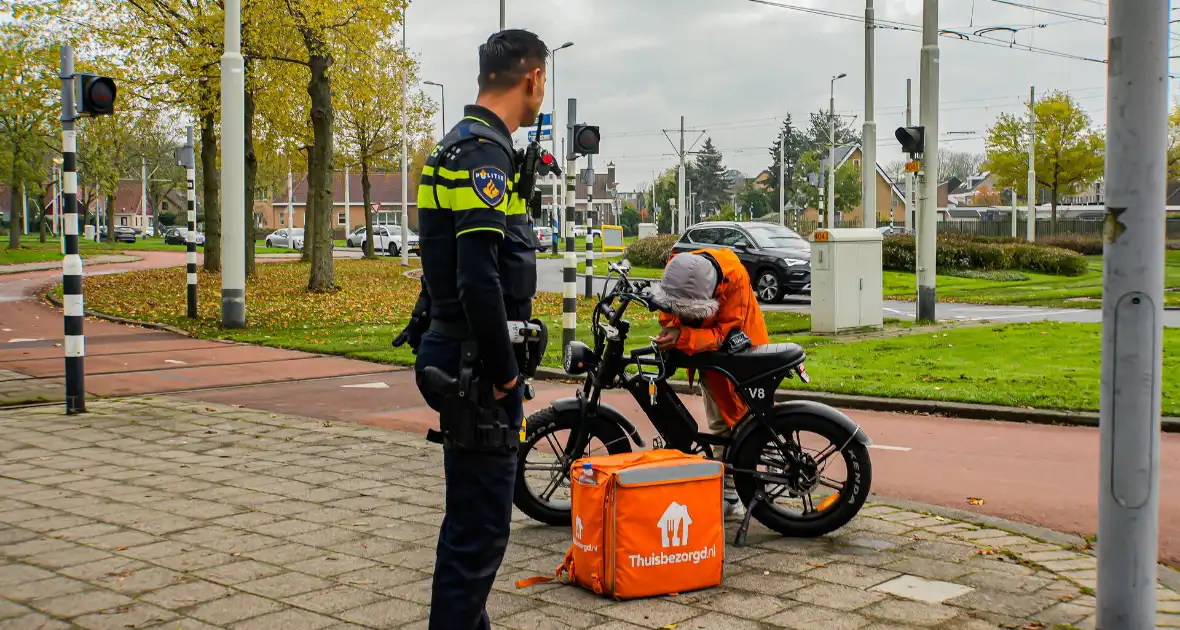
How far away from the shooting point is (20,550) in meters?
5.20

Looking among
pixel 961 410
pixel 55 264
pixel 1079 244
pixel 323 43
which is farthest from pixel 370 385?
pixel 1079 244

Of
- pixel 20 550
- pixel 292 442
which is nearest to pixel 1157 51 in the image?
pixel 20 550

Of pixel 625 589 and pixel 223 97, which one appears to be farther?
pixel 223 97

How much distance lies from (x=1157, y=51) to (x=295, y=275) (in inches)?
1120

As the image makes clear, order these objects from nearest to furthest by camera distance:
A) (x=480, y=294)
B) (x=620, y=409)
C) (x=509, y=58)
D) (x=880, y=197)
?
(x=480, y=294) → (x=509, y=58) → (x=620, y=409) → (x=880, y=197)

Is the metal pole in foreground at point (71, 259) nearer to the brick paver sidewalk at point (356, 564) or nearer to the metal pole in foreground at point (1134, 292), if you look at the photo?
the brick paver sidewalk at point (356, 564)

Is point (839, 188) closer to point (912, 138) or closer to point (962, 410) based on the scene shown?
point (912, 138)

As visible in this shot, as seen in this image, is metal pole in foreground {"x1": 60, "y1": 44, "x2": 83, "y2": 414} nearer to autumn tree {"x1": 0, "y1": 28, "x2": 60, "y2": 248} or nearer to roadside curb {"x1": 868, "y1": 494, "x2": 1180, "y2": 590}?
roadside curb {"x1": 868, "y1": 494, "x2": 1180, "y2": 590}

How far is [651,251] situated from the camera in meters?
36.9

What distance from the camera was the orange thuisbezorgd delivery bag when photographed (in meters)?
4.57

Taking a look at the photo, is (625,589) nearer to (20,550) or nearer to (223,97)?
(20,550)

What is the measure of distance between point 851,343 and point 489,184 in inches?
457

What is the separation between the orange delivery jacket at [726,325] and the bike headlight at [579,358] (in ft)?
1.34

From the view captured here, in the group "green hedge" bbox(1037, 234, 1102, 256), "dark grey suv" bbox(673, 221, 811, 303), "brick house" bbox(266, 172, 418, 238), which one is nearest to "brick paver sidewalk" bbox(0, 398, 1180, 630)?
"dark grey suv" bbox(673, 221, 811, 303)
